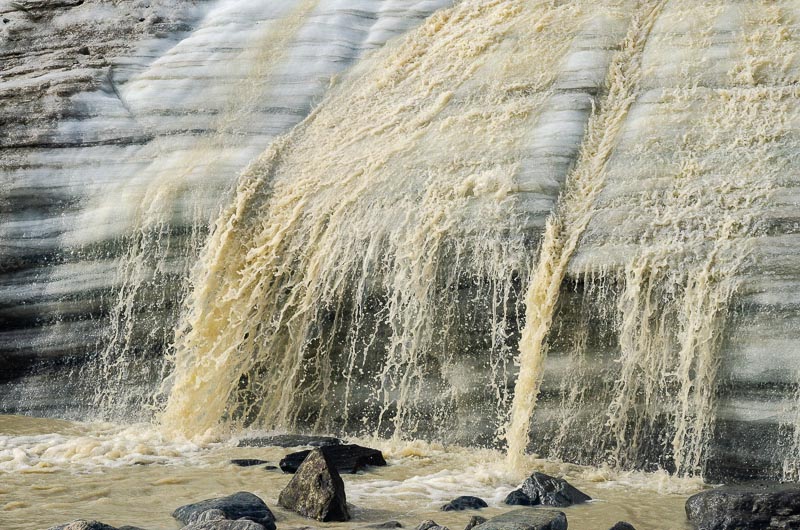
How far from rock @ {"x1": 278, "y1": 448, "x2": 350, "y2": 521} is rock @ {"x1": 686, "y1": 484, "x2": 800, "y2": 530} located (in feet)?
6.99

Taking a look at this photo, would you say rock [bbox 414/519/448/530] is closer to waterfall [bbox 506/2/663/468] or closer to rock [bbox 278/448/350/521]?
rock [bbox 278/448/350/521]

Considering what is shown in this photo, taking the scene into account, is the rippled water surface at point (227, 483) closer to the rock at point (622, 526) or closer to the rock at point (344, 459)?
the rock at point (344, 459)

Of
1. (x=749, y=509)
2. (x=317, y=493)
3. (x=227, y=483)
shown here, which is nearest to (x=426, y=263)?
(x=227, y=483)

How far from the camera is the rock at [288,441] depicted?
8.69 meters

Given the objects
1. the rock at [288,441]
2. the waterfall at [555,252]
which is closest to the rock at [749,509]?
the waterfall at [555,252]

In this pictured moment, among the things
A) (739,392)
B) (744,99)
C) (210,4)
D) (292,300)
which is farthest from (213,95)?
(739,392)

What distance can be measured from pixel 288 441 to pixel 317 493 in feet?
8.53

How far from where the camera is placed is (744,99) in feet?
30.5

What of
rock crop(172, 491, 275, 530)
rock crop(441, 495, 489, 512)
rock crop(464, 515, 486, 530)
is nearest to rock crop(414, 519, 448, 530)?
rock crop(464, 515, 486, 530)

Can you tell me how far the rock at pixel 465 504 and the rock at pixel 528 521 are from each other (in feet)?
2.04

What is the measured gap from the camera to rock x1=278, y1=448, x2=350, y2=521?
6.14 metres

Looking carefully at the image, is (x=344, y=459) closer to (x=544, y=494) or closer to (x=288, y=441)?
(x=288, y=441)

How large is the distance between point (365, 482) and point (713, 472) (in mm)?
2551

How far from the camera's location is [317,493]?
20.3ft
